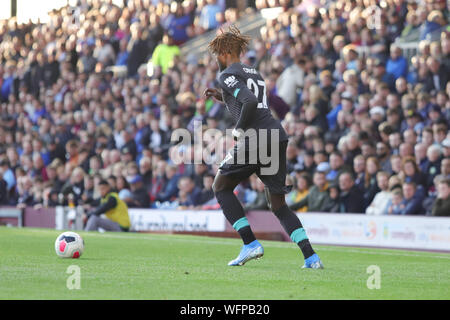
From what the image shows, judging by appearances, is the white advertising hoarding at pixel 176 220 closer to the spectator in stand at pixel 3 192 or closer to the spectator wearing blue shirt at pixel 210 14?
the spectator in stand at pixel 3 192

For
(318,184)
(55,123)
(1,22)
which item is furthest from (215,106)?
(1,22)

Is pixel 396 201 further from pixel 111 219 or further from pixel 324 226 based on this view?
pixel 111 219

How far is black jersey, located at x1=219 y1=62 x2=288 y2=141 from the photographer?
9.57 meters

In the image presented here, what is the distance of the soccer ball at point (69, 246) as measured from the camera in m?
10.8

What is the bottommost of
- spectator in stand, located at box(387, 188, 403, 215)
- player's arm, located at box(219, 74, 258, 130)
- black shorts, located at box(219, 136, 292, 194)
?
spectator in stand, located at box(387, 188, 403, 215)

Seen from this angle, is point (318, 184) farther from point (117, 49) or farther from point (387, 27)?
point (117, 49)

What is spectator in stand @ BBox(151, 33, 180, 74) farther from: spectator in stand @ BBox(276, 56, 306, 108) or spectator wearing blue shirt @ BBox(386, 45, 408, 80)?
spectator wearing blue shirt @ BBox(386, 45, 408, 80)

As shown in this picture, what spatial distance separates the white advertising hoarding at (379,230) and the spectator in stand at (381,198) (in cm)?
45

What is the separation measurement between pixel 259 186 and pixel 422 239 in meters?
4.36

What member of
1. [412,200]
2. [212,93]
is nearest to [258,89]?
[212,93]

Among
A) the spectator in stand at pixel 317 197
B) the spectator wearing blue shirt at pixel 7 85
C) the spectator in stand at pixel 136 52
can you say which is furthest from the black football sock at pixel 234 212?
the spectator wearing blue shirt at pixel 7 85

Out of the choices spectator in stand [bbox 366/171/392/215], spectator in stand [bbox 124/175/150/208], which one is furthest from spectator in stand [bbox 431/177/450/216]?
spectator in stand [bbox 124/175/150/208]

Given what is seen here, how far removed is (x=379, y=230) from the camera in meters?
16.4

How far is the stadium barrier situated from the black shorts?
6.39m
